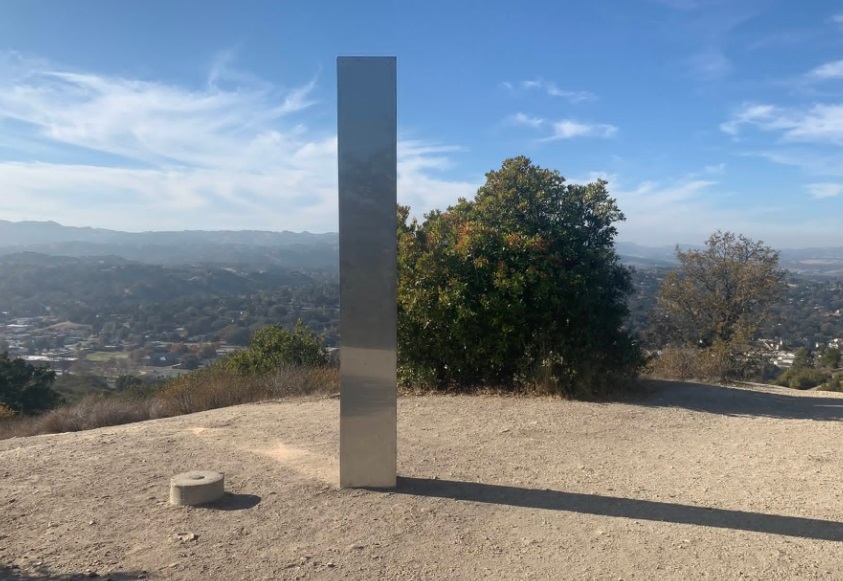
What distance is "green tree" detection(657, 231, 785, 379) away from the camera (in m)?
15.6

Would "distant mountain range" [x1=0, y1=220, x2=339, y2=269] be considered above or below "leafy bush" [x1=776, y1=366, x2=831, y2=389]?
above

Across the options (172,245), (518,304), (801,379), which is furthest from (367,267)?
(172,245)

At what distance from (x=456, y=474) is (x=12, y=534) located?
3221 mm

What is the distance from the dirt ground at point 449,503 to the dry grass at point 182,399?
1085mm

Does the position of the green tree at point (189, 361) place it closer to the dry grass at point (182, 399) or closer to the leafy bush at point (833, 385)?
the dry grass at point (182, 399)

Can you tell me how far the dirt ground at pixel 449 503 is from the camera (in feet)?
12.7

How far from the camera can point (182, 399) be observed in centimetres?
934

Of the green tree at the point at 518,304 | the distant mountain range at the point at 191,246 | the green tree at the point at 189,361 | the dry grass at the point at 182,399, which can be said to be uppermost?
the distant mountain range at the point at 191,246

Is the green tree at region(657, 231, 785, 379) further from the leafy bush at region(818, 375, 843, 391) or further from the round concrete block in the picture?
the round concrete block

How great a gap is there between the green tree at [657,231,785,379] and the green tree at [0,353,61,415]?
1347 centimetres

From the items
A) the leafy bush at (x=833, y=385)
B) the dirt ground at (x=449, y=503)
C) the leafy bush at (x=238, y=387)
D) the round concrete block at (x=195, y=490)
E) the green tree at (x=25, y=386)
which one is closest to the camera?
the dirt ground at (x=449, y=503)

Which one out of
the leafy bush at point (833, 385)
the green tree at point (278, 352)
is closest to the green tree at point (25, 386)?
the green tree at point (278, 352)

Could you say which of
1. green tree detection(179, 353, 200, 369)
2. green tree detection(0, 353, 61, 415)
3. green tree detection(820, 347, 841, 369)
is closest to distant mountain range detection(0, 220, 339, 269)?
green tree detection(179, 353, 200, 369)

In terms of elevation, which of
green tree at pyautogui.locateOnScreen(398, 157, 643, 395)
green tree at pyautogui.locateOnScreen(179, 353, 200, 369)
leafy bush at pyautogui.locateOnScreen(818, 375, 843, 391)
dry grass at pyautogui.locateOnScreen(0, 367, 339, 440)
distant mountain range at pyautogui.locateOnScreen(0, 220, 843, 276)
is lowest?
green tree at pyautogui.locateOnScreen(179, 353, 200, 369)
